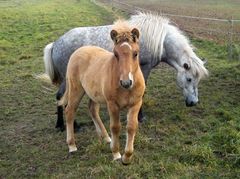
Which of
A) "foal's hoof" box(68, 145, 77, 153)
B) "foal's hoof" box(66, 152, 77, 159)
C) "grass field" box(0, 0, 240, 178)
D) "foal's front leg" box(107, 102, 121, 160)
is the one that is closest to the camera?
"foal's front leg" box(107, 102, 121, 160)

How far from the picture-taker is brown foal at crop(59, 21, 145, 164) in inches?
163

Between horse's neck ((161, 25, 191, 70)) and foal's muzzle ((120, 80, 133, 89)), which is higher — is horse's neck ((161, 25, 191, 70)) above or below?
below

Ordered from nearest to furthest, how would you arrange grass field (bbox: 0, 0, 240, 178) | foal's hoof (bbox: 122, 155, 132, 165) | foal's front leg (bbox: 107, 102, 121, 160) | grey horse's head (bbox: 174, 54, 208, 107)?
1. foal's front leg (bbox: 107, 102, 121, 160)
2. foal's hoof (bbox: 122, 155, 132, 165)
3. grass field (bbox: 0, 0, 240, 178)
4. grey horse's head (bbox: 174, 54, 208, 107)

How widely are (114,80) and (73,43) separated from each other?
2.97 metres

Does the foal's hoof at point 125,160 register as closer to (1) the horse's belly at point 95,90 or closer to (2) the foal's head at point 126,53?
(1) the horse's belly at point 95,90

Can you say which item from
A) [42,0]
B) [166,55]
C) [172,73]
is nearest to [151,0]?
[42,0]

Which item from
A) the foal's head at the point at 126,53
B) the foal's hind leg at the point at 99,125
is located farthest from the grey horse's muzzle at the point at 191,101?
the foal's head at the point at 126,53

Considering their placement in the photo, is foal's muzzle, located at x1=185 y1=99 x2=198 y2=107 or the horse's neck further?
the horse's neck

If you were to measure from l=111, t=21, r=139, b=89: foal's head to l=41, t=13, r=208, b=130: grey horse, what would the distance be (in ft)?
8.52

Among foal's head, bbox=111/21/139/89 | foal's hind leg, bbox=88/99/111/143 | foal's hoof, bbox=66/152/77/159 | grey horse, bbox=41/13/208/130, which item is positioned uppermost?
foal's head, bbox=111/21/139/89

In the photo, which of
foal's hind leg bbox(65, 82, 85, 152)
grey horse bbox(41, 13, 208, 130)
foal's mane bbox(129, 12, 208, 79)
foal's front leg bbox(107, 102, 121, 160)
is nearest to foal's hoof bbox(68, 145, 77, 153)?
foal's hind leg bbox(65, 82, 85, 152)

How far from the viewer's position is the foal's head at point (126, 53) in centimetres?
402

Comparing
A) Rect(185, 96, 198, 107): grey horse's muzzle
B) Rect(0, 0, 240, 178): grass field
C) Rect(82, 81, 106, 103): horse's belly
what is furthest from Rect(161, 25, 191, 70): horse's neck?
Rect(82, 81, 106, 103): horse's belly

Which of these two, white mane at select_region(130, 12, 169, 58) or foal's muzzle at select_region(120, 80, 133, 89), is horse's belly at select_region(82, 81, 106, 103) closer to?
foal's muzzle at select_region(120, 80, 133, 89)
